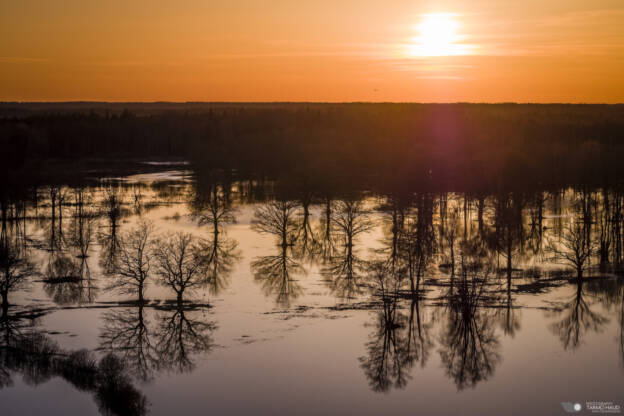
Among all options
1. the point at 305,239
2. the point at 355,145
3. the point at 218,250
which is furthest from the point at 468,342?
the point at 355,145

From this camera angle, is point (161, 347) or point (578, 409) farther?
point (161, 347)

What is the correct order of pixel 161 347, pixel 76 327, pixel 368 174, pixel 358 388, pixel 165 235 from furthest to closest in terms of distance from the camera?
pixel 368 174 < pixel 165 235 < pixel 76 327 < pixel 161 347 < pixel 358 388

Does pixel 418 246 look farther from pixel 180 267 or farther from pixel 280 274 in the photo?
pixel 180 267

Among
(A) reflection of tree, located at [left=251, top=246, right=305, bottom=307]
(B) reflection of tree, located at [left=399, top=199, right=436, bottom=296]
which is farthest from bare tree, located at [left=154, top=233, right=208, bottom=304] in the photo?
(B) reflection of tree, located at [left=399, top=199, right=436, bottom=296]

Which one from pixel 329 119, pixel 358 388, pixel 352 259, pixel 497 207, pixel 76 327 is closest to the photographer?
pixel 358 388

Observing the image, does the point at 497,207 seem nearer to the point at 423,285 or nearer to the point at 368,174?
the point at 423,285

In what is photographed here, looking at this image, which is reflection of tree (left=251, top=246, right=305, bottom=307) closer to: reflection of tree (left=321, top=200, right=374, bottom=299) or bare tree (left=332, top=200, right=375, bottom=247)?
reflection of tree (left=321, top=200, right=374, bottom=299)

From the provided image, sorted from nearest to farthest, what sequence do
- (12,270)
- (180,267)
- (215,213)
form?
(180,267), (12,270), (215,213)

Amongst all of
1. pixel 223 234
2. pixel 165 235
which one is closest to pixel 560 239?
pixel 223 234
